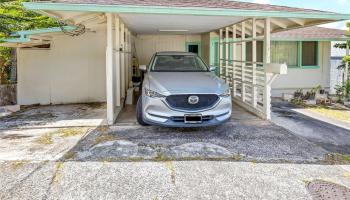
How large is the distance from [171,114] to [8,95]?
8.36m

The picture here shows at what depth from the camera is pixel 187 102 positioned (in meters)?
6.44

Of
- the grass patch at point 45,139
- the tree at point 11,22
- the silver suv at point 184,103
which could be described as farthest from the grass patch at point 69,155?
the tree at point 11,22

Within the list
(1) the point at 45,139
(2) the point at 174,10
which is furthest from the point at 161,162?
(2) the point at 174,10

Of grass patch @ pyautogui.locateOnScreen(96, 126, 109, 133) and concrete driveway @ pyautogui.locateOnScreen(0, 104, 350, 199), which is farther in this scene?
grass patch @ pyautogui.locateOnScreen(96, 126, 109, 133)

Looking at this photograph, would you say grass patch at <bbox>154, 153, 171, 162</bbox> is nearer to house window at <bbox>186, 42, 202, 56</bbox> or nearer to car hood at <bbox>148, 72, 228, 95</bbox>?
car hood at <bbox>148, 72, 228, 95</bbox>

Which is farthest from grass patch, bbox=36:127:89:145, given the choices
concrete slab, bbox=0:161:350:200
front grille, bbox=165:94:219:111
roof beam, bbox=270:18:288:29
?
roof beam, bbox=270:18:288:29

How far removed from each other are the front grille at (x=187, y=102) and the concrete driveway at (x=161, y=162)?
0.58 meters

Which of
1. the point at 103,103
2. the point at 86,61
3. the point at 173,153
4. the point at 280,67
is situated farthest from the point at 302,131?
the point at 86,61

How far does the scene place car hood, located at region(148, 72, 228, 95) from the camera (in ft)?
21.3

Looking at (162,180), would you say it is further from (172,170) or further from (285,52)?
(285,52)

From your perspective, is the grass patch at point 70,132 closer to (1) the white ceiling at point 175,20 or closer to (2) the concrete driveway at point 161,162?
(2) the concrete driveway at point 161,162

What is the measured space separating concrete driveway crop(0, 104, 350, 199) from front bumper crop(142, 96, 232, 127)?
29cm

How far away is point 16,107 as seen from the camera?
10.5 m

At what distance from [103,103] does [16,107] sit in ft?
8.65
